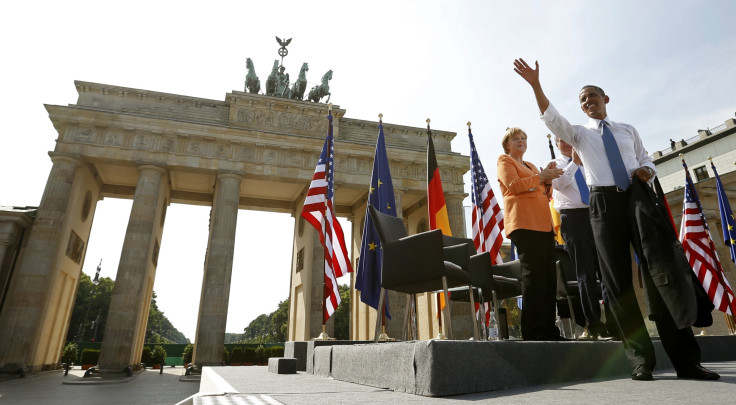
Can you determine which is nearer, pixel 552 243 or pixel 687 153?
pixel 552 243

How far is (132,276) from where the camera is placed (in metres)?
16.1

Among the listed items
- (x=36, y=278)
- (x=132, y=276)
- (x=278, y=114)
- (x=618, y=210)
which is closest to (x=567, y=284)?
(x=618, y=210)

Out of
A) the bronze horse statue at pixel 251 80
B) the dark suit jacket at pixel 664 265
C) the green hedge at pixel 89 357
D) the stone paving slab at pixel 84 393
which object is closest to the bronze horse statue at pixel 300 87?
the bronze horse statue at pixel 251 80

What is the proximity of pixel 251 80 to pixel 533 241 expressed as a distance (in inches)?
863

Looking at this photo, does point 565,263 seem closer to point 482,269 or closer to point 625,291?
point 482,269

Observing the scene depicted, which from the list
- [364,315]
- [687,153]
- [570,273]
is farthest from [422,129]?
[687,153]

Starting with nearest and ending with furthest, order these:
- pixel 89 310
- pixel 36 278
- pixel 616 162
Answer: pixel 616 162 < pixel 36 278 < pixel 89 310

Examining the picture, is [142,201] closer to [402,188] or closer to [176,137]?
[176,137]

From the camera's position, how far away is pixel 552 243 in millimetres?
3979

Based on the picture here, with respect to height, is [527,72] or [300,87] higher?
[300,87]

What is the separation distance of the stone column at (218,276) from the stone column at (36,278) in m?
5.71

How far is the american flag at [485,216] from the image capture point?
10.1m

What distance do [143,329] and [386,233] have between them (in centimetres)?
2093

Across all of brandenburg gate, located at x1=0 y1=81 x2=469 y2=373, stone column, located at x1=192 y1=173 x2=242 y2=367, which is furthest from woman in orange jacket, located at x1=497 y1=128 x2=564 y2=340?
stone column, located at x1=192 y1=173 x2=242 y2=367
